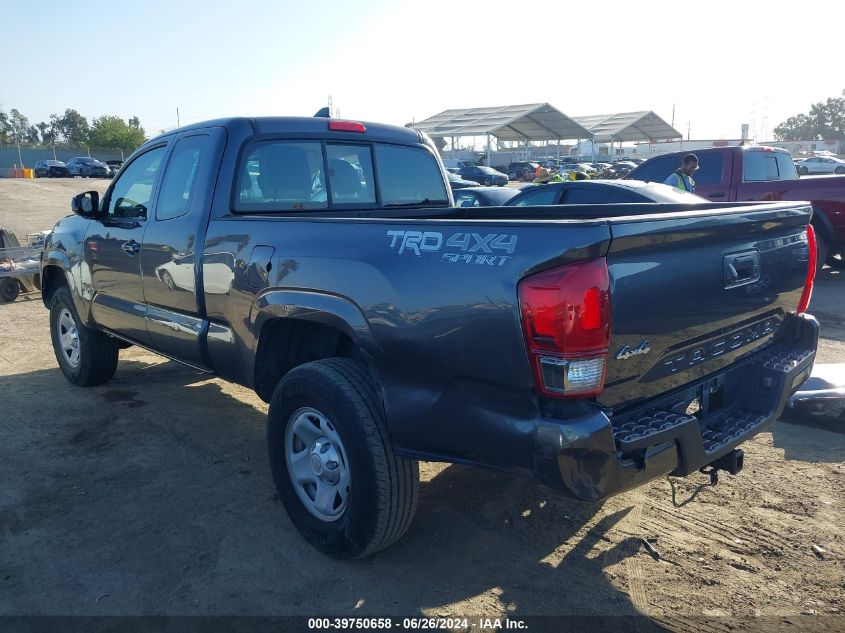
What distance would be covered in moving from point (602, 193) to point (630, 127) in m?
58.0

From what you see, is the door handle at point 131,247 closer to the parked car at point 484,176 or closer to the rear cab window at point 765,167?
the rear cab window at point 765,167

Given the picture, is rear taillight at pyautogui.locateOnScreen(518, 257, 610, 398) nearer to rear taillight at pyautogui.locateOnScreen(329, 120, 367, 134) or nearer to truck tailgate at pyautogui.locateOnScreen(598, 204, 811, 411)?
truck tailgate at pyautogui.locateOnScreen(598, 204, 811, 411)

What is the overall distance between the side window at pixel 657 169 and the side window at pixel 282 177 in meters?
7.54

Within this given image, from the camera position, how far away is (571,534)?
3256 millimetres

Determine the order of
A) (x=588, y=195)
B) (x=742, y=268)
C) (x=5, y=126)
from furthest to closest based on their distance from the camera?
(x=5, y=126) < (x=588, y=195) < (x=742, y=268)

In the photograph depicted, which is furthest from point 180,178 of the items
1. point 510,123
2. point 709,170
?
point 510,123

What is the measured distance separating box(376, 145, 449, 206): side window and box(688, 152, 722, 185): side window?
628 centimetres

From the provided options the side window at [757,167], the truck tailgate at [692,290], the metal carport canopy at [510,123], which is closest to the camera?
the truck tailgate at [692,290]

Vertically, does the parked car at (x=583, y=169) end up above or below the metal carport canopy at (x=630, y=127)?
below

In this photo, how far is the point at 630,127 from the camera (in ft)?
201

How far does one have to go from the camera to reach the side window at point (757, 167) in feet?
31.3

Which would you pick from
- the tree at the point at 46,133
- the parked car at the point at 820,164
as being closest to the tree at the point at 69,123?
the tree at the point at 46,133

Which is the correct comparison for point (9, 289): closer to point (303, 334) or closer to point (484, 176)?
point (303, 334)

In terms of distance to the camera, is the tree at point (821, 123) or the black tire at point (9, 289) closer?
the black tire at point (9, 289)
